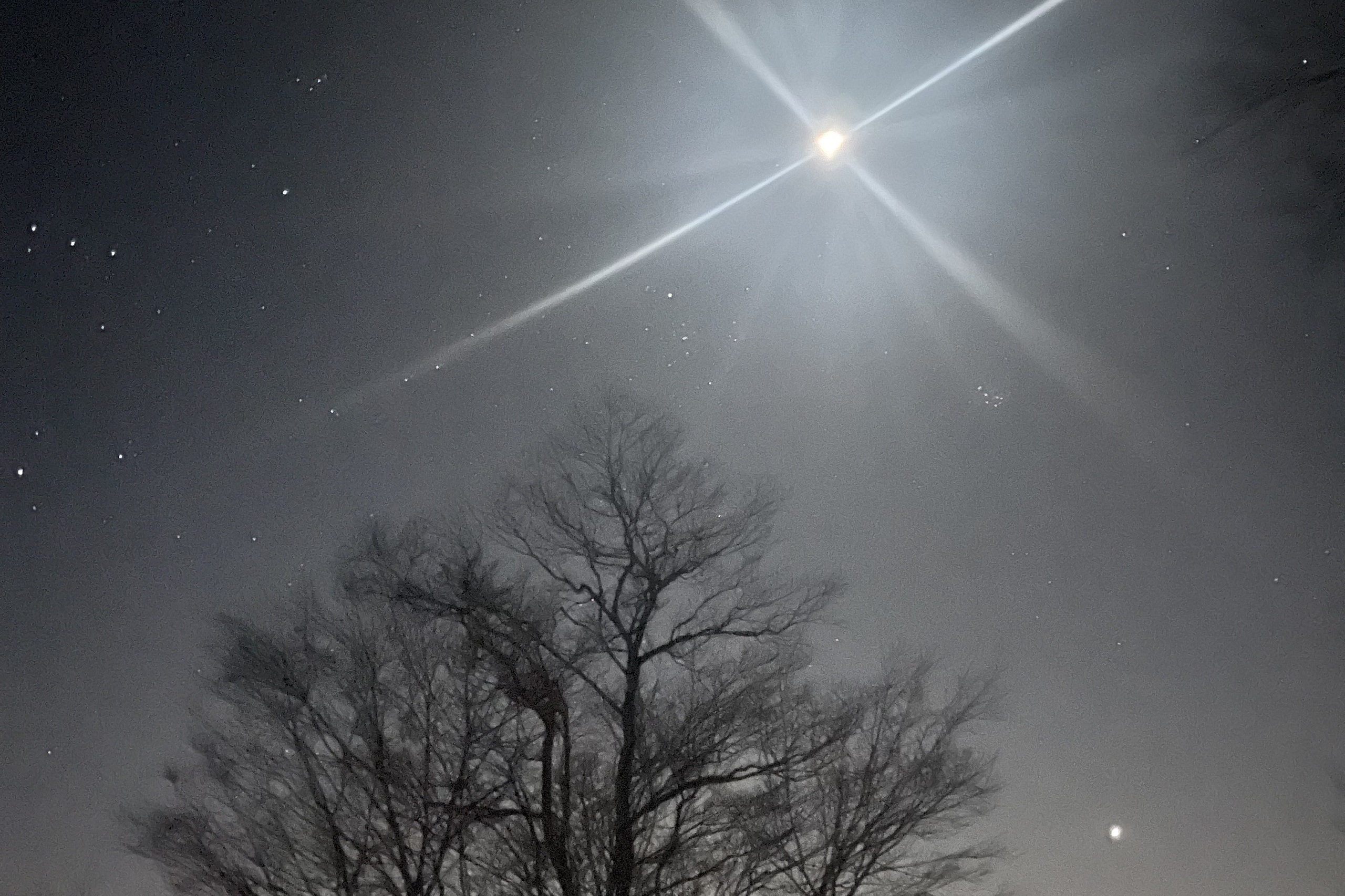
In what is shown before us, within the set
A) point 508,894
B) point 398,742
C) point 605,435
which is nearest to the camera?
→ point 508,894

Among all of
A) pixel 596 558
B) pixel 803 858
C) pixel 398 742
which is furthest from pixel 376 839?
pixel 803 858

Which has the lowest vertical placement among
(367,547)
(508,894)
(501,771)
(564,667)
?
(508,894)

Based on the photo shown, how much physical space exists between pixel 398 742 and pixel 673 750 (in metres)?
2.87

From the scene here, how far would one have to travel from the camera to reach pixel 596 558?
1073cm

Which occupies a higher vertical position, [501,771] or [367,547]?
[367,547]

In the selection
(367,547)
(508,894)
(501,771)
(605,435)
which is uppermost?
(605,435)

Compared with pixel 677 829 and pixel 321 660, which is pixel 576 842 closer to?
pixel 677 829

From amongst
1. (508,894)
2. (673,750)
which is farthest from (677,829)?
(508,894)

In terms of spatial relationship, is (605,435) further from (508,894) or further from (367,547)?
(508,894)

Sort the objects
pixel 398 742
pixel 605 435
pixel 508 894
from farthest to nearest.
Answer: pixel 605 435
pixel 398 742
pixel 508 894

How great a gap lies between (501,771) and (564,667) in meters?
1.13

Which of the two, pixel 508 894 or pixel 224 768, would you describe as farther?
pixel 224 768

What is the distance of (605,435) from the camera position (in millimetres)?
11133

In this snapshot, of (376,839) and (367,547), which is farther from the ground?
(367,547)
